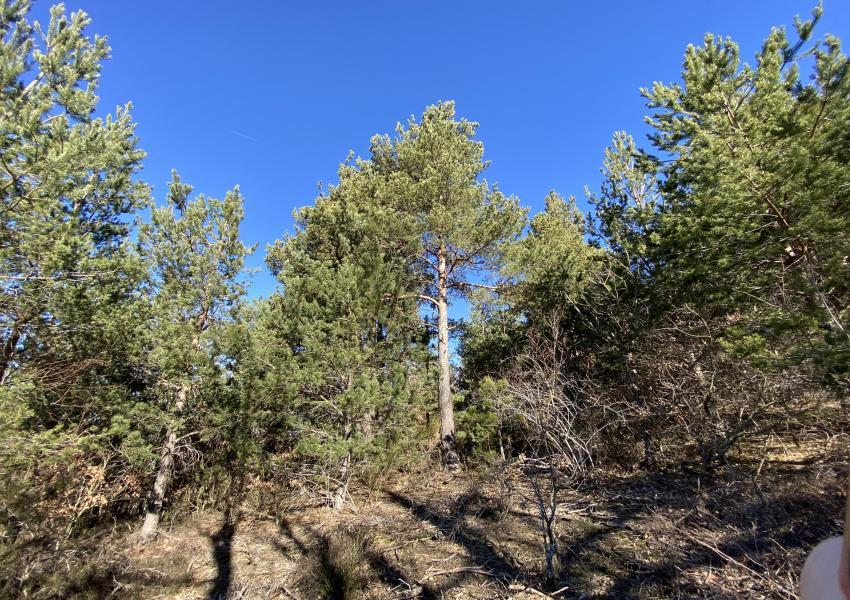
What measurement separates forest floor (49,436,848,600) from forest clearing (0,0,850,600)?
5 centimetres

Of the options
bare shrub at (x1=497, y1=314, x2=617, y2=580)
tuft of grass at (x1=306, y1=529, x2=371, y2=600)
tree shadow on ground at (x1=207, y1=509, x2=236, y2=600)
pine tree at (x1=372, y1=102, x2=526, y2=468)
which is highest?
pine tree at (x1=372, y1=102, x2=526, y2=468)

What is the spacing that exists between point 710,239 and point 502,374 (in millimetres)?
6669

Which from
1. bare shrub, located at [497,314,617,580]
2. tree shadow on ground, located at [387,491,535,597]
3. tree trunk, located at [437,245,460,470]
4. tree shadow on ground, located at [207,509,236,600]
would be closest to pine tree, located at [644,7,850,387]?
bare shrub, located at [497,314,617,580]

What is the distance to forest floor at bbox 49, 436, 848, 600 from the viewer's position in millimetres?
4105

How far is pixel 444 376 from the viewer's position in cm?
1148

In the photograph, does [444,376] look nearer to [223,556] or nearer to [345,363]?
[345,363]

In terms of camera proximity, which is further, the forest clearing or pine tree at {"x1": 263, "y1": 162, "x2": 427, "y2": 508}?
pine tree at {"x1": 263, "y1": 162, "x2": 427, "y2": 508}

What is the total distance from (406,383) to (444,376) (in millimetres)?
3318

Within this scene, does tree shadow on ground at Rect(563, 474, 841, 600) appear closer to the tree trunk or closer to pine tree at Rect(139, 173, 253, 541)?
the tree trunk

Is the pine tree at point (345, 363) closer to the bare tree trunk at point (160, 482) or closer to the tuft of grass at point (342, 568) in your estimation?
the tuft of grass at point (342, 568)

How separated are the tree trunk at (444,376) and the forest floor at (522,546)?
2747 mm

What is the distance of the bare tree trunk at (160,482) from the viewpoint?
759 cm

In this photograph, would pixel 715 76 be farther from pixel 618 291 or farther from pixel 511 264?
pixel 511 264

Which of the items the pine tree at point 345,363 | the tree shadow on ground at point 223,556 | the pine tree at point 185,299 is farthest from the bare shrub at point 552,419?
the pine tree at point 185,299
